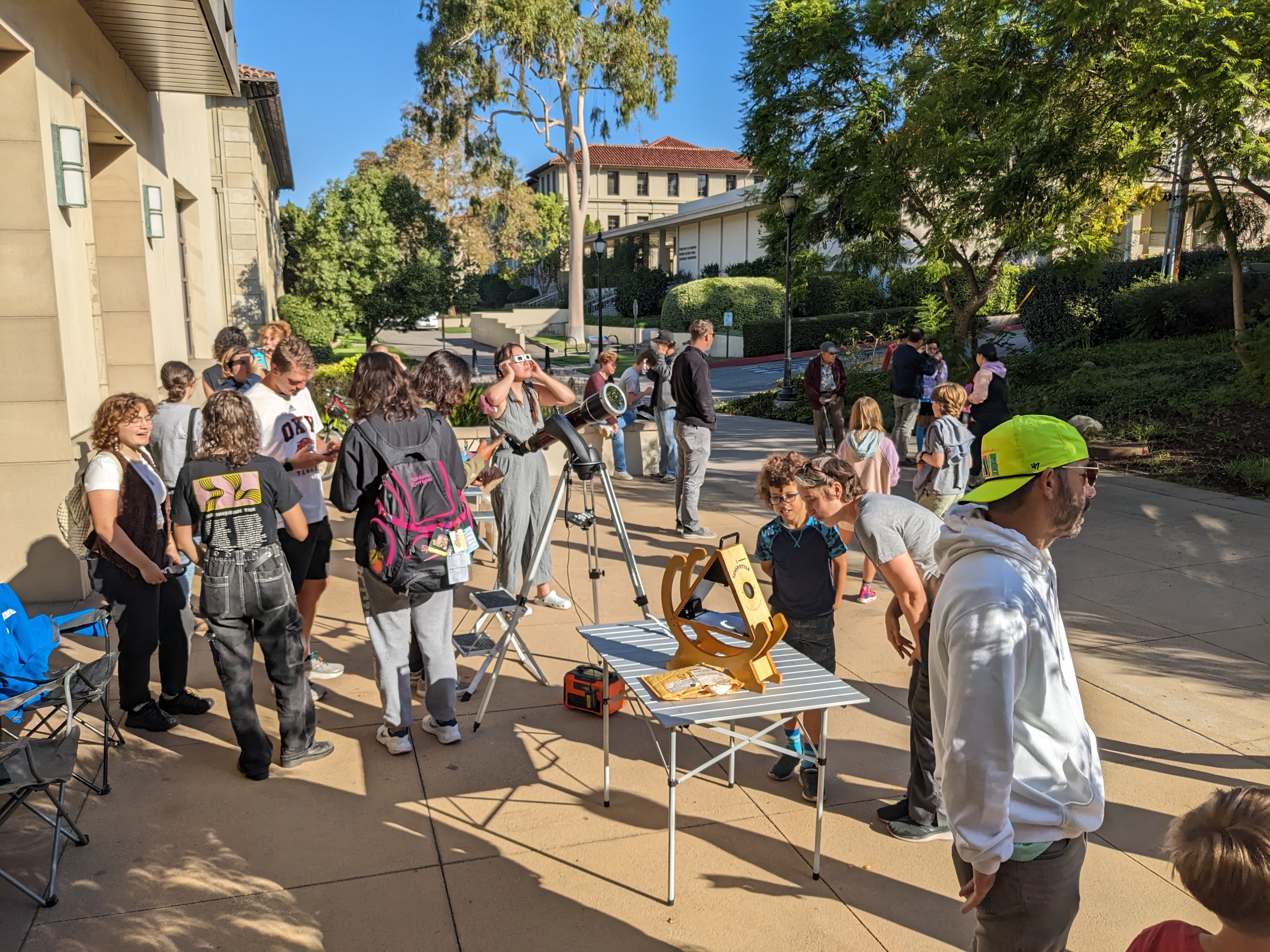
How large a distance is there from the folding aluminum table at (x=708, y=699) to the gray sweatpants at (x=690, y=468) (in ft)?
14.8

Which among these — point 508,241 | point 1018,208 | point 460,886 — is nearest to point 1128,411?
point 1018,208

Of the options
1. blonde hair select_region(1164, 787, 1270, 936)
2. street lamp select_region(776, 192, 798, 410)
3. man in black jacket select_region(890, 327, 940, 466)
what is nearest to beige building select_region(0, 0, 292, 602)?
blonde hair select_region(1164, 787, 1270, 936)

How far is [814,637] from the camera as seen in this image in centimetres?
431

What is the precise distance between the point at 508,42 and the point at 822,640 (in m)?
34.4

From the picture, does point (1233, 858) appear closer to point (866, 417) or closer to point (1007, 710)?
point (1007, 710)

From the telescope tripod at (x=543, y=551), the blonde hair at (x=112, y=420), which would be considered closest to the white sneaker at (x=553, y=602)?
the telescope tripod at (x=543, y=551)

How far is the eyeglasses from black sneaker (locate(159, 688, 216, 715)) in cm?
472

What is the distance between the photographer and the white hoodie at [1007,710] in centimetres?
211

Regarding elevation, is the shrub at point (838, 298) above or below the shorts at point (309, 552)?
above

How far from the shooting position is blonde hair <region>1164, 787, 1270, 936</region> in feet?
5.75

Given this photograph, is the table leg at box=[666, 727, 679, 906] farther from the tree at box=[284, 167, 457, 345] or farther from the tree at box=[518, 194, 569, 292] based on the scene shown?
the tree at box=[518, 194, 569, 292]

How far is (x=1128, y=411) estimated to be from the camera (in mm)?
14375

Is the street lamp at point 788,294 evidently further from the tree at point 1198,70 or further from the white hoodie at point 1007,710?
the white hoodie at point 1007,710

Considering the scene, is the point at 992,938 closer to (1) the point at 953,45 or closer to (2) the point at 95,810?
(2) the point at 95,810
